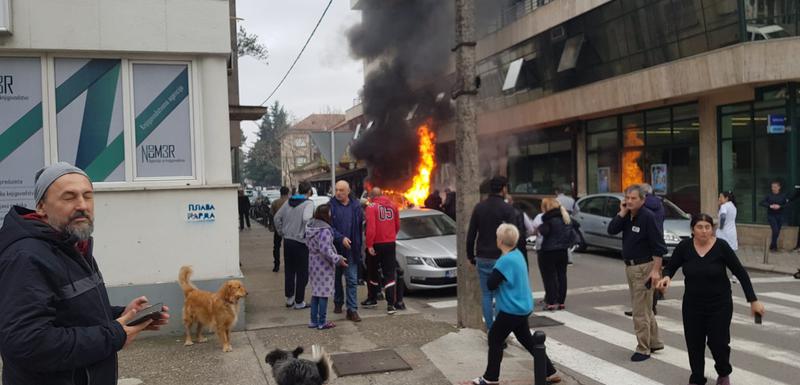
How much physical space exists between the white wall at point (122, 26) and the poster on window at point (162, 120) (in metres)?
0.32

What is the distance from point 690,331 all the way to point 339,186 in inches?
173

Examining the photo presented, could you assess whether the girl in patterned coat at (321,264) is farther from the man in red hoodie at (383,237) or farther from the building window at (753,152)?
the building window at (753,152)

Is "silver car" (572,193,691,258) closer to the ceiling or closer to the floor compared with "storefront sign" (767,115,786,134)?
closer to the floor

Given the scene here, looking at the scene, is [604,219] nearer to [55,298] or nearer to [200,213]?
[200,213]

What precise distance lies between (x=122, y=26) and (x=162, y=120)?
42.2 inches

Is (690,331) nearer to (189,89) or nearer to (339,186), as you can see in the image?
(339,186)

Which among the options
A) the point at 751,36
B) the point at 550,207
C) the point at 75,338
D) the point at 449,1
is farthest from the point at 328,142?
the point at 449,1

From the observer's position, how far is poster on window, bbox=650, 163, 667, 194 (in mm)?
19000

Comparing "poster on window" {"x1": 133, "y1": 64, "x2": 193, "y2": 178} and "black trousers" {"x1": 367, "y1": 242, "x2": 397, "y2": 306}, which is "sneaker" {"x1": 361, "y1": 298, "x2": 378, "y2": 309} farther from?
"poster on window" {"x1": 133, "y1": 64, "x2": 193, "y2": 178}

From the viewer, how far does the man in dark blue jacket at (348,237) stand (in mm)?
7672

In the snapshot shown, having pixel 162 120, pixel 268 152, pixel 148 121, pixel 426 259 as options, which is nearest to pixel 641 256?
pixel 426 259

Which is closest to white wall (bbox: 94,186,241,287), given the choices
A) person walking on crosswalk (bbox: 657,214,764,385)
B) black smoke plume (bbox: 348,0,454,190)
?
person walking on crosswalk (bbox: 657,214,764,385)

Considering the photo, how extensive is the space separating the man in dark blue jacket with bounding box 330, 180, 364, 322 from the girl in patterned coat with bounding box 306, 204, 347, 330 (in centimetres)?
46

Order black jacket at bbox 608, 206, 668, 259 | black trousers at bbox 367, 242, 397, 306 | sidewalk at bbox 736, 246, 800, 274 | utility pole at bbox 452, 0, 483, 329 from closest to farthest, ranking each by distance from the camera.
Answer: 1. black jacket at bbox 608, 206, 668, 259
2. utility pole at bbox 452, 0, 483, 329
3. black trousers at bbox 367, 242, 397, 306
4. sidewalk at bbox 736, 246, 800, 274
